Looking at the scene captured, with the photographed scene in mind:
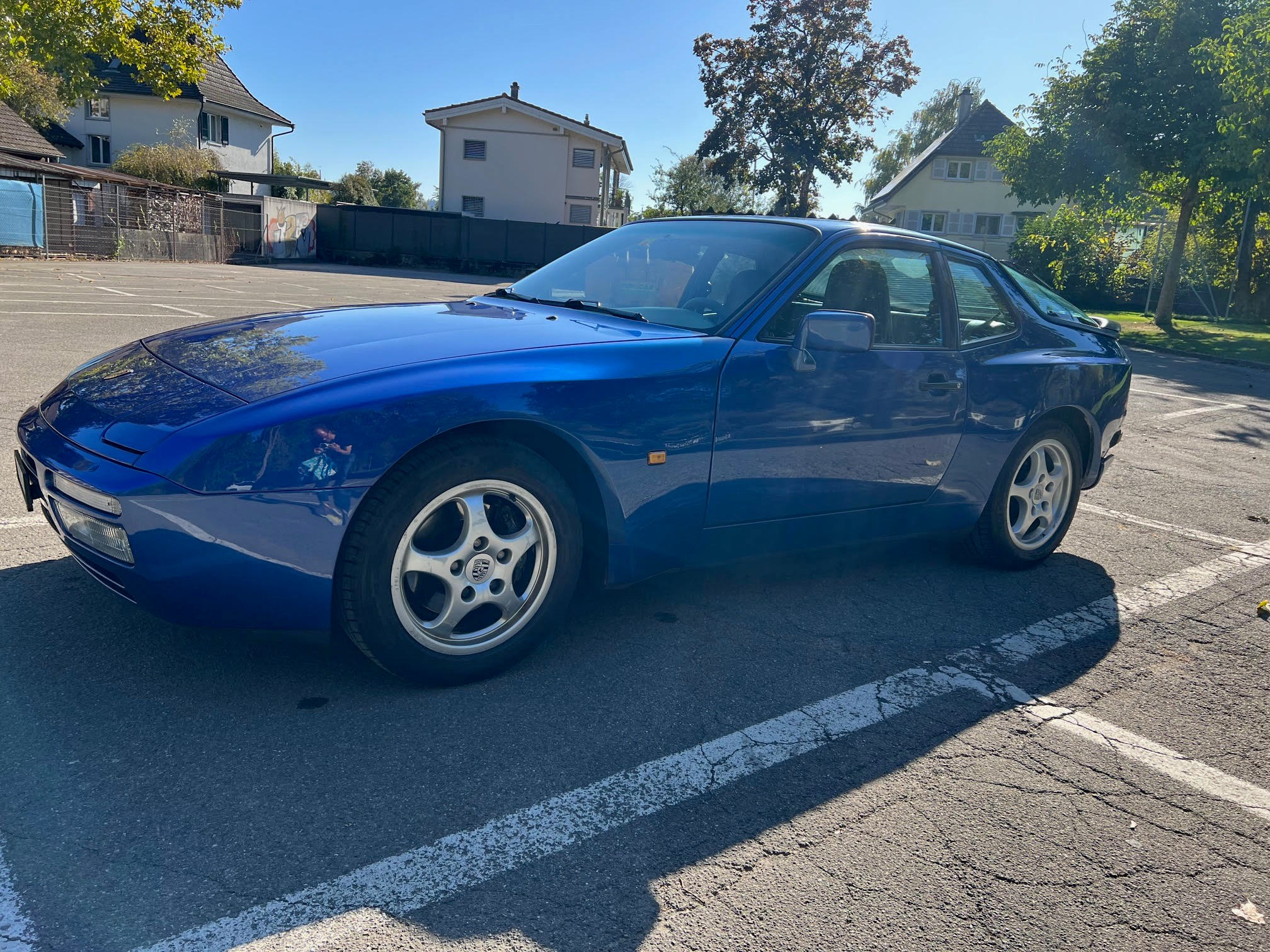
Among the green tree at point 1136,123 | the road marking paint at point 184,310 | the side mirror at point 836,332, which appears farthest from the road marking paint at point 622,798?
the green tree at point 1136,123

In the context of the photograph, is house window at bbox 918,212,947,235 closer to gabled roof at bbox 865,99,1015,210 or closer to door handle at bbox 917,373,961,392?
gabled roof at bbox 865,99,1015,210

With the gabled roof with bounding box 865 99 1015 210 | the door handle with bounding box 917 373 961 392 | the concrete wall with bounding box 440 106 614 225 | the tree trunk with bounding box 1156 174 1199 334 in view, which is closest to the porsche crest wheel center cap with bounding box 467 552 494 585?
the door handle with bounding box 917 373 961 392

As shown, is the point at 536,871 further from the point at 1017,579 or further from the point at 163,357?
the point at 1017,579

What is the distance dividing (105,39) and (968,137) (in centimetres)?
4333

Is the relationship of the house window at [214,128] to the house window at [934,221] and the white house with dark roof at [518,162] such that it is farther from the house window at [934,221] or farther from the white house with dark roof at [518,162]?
the house window at [934,221]

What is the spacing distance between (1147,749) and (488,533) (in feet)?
7.11

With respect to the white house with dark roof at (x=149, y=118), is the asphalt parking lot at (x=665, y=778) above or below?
below

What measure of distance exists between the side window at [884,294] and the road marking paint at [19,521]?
3.23m

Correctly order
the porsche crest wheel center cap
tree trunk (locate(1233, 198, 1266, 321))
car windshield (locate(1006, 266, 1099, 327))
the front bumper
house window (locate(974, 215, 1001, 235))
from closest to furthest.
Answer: the front bumper
the porsche crest wheel center cap
car windshield (locate(1006, 266, 1099, 327))
tree trunk (locate(1233, 198, 1266, 321))
house window (locate(974, 215, 1001, 235))

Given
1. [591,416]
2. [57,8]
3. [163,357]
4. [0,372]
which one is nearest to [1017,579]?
[591,416]

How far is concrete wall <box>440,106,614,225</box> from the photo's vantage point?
135ft

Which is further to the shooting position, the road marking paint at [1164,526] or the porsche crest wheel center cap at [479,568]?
the road marking paint at [1164,526]

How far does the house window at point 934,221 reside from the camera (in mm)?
54656

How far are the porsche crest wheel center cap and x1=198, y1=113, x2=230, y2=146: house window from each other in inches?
1784
